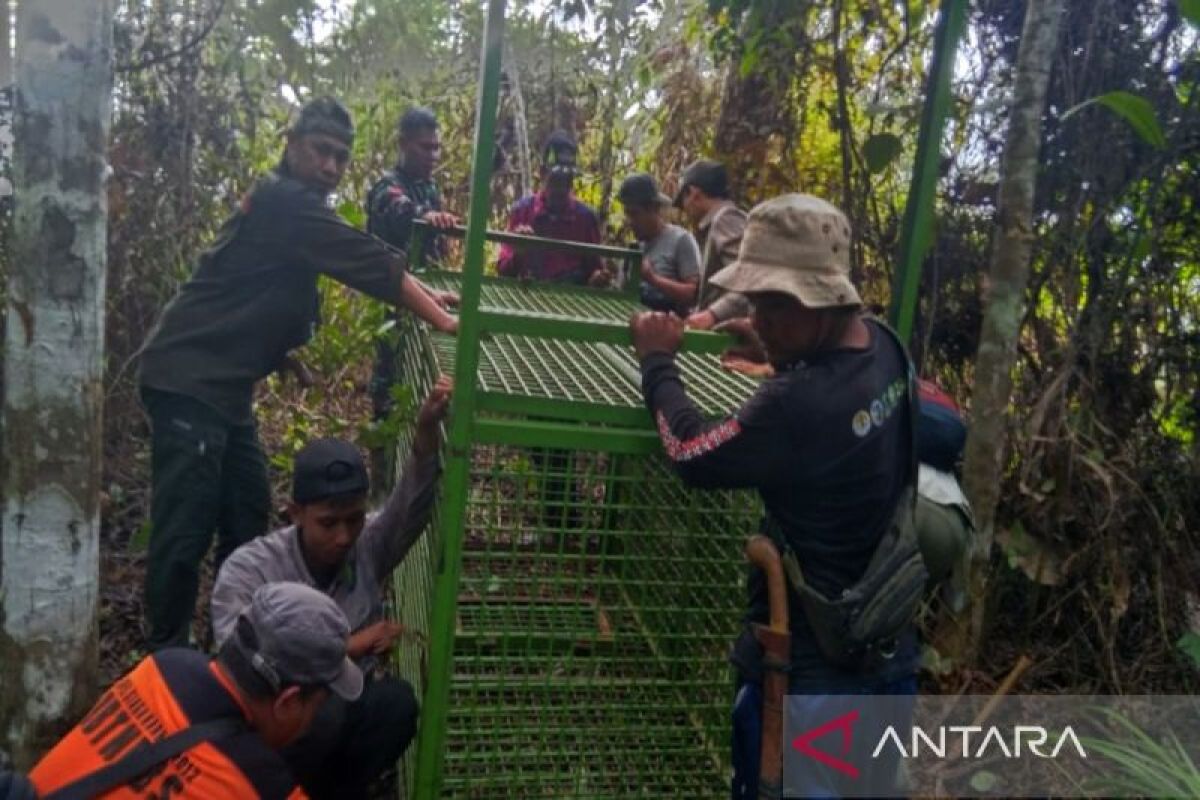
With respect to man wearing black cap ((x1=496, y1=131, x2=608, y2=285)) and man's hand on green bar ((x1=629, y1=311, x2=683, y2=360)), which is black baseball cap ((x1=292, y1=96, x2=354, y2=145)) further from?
man wearing black cap ((x1=496, y1=131, x2=608, y2=285))

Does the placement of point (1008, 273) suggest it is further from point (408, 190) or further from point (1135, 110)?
point (408, 190)

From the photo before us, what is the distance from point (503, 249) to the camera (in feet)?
18.9

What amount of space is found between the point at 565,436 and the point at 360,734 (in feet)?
3.59

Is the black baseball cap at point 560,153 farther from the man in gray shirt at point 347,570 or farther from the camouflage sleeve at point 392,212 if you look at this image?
the man in gray shirt at point 347,570

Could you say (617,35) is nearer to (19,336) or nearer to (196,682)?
(19,336)

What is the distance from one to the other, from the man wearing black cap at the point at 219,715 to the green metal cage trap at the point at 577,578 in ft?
1.06

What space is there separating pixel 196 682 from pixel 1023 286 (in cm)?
306

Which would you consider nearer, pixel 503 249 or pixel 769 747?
pixel 769 747

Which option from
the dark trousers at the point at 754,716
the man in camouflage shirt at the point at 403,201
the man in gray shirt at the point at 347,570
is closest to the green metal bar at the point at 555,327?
the man in gray shirt at the point at 347,570

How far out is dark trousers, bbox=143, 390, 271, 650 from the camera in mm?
3375

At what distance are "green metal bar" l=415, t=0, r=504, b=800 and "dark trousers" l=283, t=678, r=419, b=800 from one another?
1.34 ft

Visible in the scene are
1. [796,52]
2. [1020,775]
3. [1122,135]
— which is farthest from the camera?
[796,52]

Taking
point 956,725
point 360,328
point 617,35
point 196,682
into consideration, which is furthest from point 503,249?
point 196,682

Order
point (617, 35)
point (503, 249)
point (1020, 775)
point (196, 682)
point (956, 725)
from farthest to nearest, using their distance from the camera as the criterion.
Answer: point (617, 35) < point (503, 249) < point (956, 725) < point (1020, 775) < point (196, 682)
